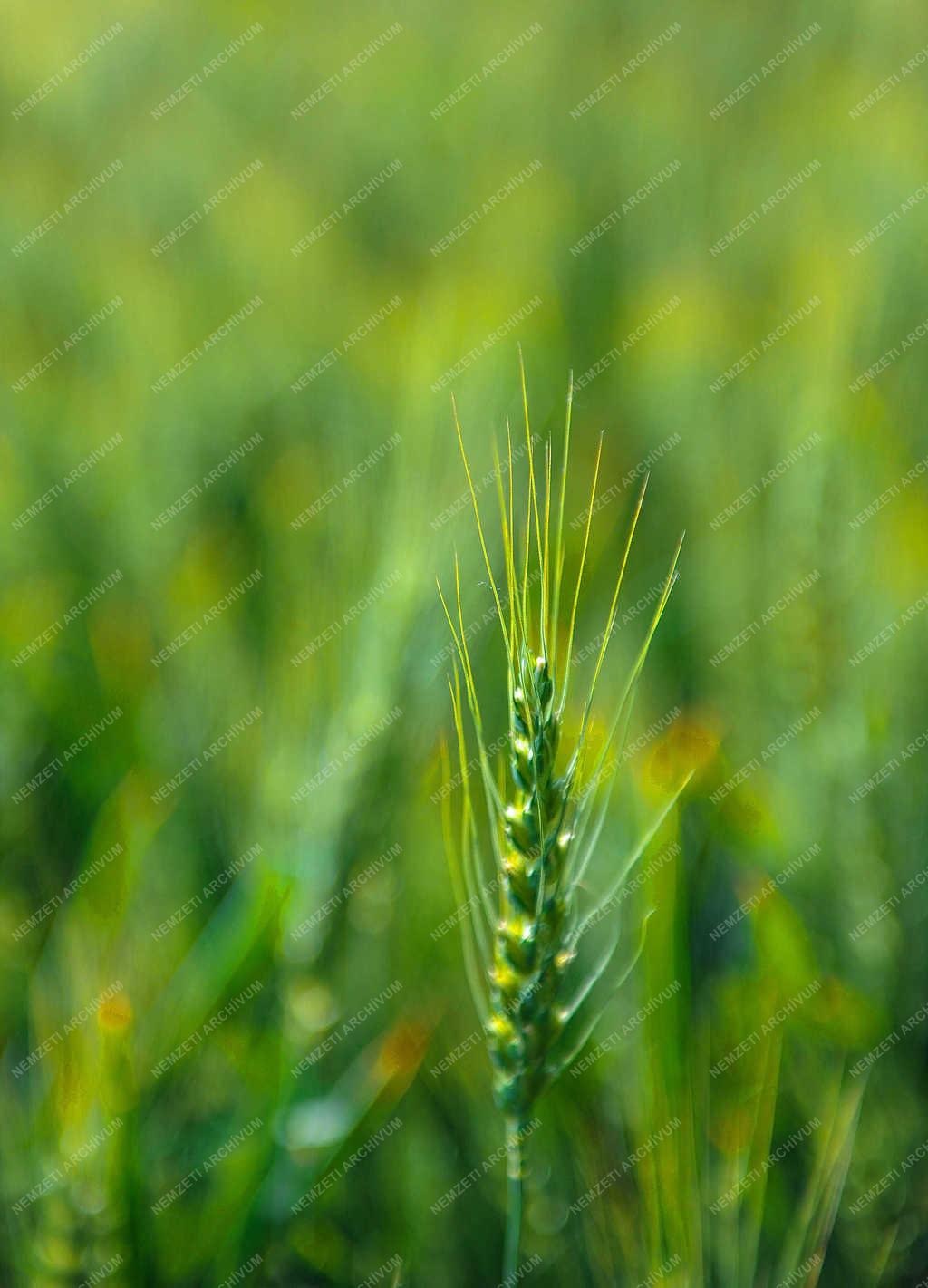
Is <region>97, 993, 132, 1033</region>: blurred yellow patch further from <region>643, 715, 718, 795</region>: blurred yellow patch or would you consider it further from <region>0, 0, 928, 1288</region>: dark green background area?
<region>643, 715, 718, 795</region>: blurred yellow patch

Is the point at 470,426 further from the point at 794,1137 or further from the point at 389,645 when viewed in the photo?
the point at 794,1137

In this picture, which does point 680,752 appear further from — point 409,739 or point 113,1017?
point 113,1017

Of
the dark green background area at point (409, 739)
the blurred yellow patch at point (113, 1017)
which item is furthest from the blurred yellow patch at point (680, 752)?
the blurred yellow patch at point (113, 1017)

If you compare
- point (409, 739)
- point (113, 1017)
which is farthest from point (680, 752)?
point (113, 1017)

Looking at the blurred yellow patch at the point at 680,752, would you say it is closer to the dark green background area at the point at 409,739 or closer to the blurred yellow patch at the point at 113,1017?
the dark green background area at the point at 409,739

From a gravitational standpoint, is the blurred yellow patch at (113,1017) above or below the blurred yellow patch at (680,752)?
above

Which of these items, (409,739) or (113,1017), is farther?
(409,739)

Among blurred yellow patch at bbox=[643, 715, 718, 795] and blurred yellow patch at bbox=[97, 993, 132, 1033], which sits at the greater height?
blurred yellow patch at bbox=[97, 993, 132, 1033]

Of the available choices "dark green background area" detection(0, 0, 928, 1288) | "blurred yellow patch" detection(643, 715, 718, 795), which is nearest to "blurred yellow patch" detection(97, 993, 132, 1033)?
"dark green background area" detection(0, 0, 928, 1288)

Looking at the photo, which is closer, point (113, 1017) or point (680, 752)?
point (113, 1017)
